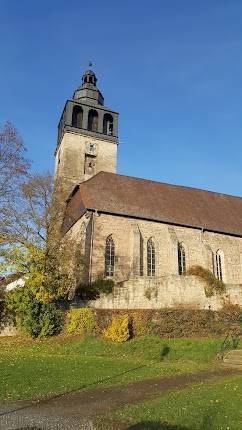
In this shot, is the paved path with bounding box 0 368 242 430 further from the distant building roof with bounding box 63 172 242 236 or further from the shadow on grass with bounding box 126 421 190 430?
the distant building roof with bounding box 63 172 242 236

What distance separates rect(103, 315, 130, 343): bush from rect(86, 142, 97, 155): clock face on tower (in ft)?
72.6

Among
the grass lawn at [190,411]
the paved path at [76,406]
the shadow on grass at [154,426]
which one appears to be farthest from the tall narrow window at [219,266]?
the shadow on grass at [154,426]

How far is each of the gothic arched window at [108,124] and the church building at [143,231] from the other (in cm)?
232

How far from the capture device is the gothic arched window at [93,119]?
41016 millimetres

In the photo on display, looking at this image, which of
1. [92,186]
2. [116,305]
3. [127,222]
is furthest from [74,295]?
[92,186]

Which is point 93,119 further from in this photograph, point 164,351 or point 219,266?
point 164,351

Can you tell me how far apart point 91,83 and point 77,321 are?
1146 inches

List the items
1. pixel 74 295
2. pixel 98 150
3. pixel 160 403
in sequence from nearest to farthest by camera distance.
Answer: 1. pixel 160 403
2. pixel 74 295
3. pixel 98 150

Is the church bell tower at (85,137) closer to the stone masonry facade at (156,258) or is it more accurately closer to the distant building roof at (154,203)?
the distant building roof at (154,203)

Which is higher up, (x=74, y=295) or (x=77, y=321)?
(x=74, y=295)

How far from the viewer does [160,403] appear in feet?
29.7

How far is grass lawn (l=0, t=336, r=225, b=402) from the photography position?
11.2m

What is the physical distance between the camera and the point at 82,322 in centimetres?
2056

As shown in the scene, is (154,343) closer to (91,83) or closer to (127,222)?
(127,222)
